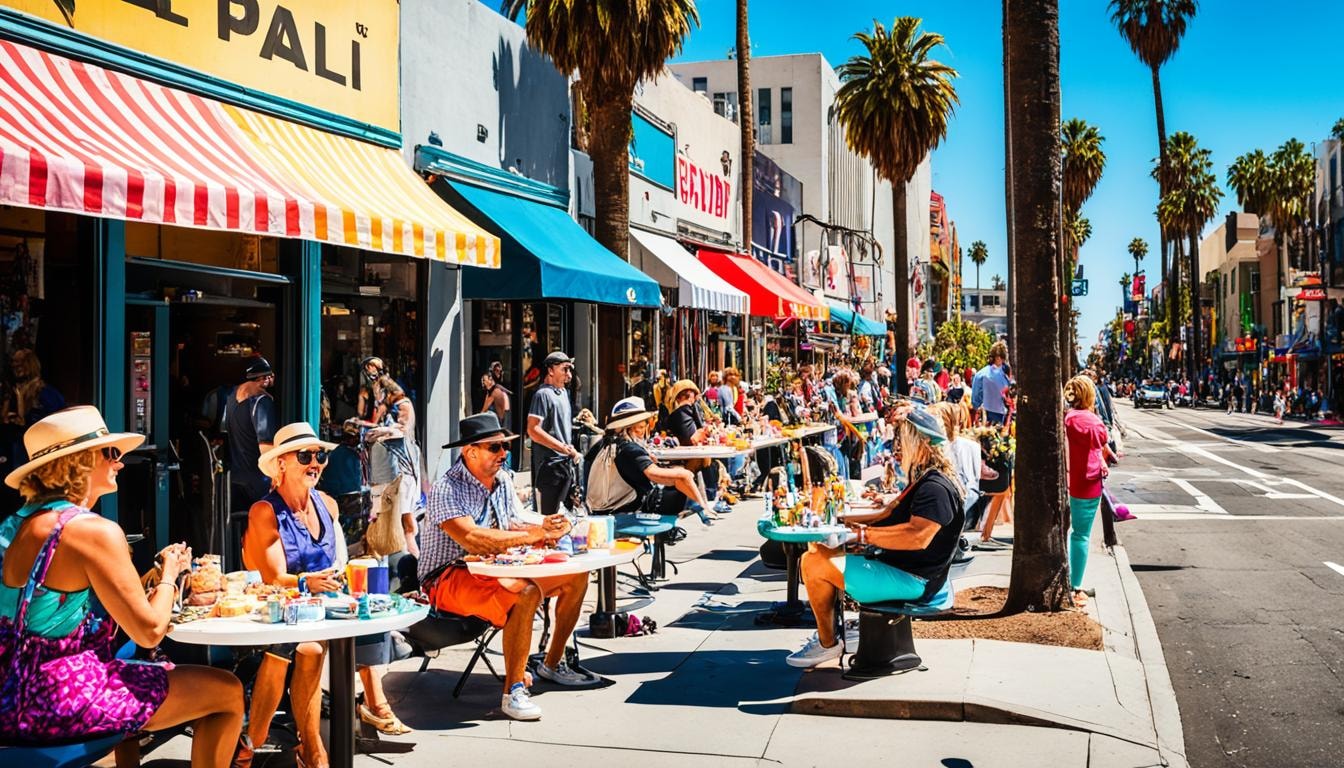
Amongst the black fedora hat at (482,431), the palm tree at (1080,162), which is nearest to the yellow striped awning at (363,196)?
the black fedora hat at (482,431)

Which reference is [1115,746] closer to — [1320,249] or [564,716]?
[564,716]

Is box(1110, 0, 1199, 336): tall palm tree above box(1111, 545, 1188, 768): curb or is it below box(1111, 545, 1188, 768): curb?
above

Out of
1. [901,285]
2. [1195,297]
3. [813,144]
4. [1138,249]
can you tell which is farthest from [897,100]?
[1138,249]

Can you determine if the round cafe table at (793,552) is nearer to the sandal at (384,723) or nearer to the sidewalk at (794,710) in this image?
the sidewalk at (794,710)

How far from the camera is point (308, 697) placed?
5746mm

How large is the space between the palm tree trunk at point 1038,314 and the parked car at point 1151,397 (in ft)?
222

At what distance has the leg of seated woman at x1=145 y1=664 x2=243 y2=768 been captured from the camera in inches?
192

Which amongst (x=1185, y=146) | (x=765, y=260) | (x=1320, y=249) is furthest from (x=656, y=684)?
(x=1185, y=146)

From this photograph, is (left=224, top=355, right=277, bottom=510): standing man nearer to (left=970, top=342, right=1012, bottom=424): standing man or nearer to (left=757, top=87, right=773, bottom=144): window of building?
(left=970, top=342, right=1012, bottom=424): standing man

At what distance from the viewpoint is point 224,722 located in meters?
5.03

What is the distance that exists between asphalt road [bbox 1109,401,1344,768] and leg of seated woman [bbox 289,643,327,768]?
4.60 meters

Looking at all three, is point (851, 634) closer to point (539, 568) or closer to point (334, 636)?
point (539, 568)

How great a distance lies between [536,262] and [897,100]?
24768mm

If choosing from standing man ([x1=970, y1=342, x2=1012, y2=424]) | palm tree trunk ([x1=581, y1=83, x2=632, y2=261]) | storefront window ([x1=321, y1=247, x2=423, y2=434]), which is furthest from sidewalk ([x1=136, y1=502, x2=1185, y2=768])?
palm tree trunk ([x1=581, y1=83, x2=632, y2=261])
